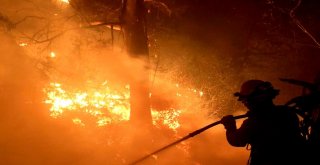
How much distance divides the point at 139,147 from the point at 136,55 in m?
2.33

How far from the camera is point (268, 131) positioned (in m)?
3.83

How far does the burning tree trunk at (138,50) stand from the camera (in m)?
7.68

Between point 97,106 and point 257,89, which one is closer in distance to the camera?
point 257,89

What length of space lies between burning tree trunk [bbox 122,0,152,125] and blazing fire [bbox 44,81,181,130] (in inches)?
44.3

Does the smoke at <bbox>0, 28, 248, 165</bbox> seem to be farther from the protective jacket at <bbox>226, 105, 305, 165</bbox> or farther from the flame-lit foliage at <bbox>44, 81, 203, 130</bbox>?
the protective jacket at <bbox>226, 105, 305, 165</bbox>

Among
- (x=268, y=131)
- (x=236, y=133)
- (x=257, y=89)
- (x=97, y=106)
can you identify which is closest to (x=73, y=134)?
(x=97, y=106)

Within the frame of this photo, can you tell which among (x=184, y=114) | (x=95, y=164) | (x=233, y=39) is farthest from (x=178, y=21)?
(x=95, y=164)

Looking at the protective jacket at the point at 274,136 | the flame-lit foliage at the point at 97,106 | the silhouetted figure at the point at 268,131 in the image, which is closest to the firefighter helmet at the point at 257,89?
the silhouetted figure at the point at 268,131

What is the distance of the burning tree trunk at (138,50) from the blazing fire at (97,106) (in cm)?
113

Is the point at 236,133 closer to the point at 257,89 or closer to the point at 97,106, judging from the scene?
the point at 257,89

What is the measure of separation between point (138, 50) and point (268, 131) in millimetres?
4728

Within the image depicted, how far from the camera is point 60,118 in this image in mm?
9516

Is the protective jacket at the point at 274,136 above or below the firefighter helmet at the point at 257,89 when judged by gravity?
below

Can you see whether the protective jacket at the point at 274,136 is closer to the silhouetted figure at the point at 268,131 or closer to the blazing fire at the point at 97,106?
the silhouetted figure at the point at 268,131
